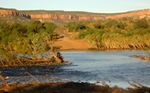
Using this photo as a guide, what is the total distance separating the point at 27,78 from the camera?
47.8 meters

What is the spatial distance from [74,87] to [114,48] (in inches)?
2945

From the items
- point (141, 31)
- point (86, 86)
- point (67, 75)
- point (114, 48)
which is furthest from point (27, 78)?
point (141, 31)

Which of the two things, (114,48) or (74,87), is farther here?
Answer: (114,48)

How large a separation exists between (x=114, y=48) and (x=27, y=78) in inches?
2468

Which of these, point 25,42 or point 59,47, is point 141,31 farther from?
point 25,42

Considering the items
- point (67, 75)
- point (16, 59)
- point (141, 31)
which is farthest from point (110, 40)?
point (67, 75)

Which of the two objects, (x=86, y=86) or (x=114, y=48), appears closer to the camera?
(x=86, y=86)

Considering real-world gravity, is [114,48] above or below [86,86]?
below

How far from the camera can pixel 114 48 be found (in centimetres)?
10888

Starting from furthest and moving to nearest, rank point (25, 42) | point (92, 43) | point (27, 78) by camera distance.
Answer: point (92, 43) → point (25, 42) → point (27, 78)

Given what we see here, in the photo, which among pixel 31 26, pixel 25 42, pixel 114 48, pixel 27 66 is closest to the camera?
pixel 27 66

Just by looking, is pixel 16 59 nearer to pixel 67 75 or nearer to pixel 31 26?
pixel 67 75

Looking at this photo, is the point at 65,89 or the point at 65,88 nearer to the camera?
the point at 65,89

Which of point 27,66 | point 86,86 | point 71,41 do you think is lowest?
point 71,41
